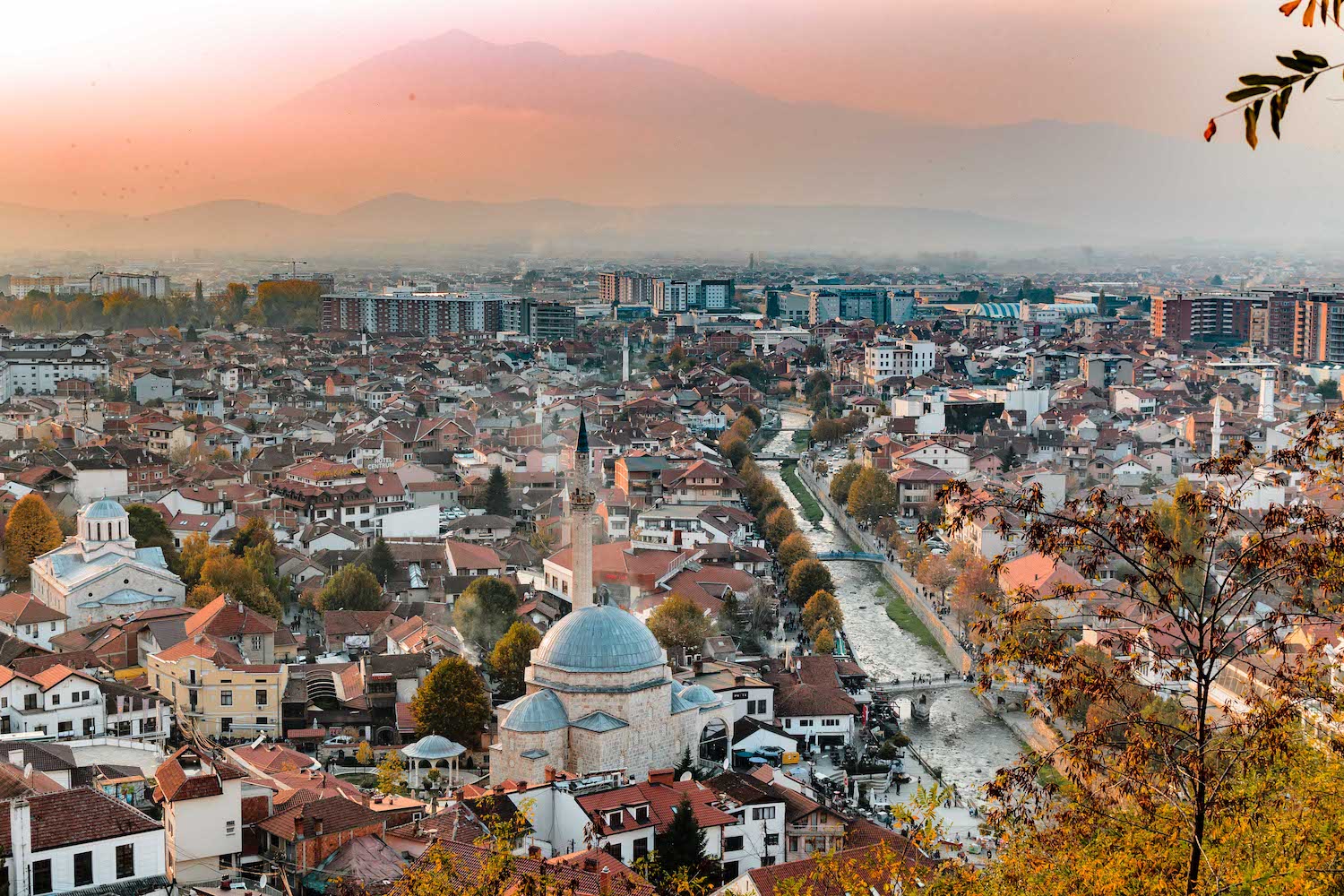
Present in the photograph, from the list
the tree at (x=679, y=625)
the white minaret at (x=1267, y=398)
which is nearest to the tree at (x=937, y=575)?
the tree at (x=679, y=625)

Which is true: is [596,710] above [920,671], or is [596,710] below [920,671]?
above

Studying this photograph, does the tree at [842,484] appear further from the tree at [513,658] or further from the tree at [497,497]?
the tree at [513,658]

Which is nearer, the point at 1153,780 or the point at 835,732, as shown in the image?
the point at 1153,780

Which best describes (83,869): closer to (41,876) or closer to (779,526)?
(41,876)

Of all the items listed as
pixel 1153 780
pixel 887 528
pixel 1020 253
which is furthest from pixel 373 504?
pixel 1020 253

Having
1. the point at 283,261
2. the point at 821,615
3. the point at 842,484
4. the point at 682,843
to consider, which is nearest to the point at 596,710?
the point at 682,843

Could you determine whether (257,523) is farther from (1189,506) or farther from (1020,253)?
(1020,253)
